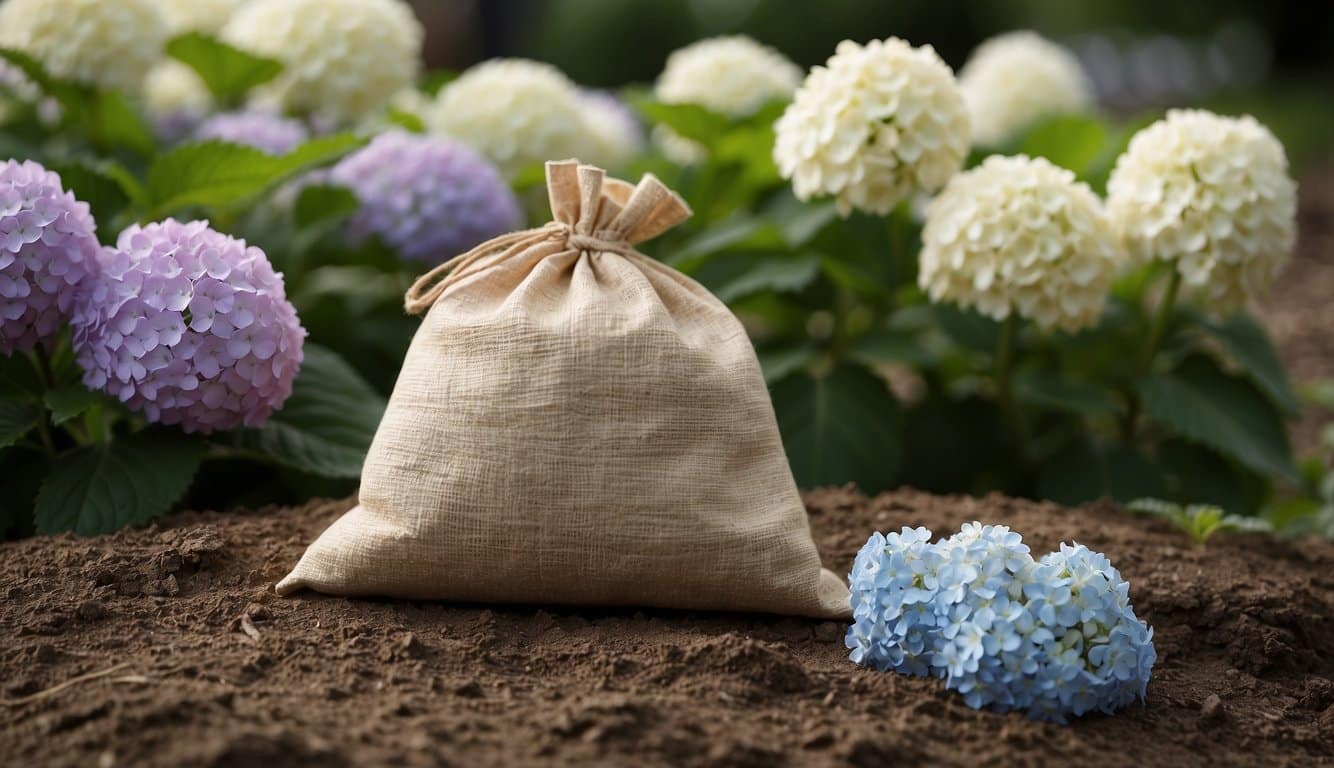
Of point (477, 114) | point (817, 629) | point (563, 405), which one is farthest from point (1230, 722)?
point (477, 114)

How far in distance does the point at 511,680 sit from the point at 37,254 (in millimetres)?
1139

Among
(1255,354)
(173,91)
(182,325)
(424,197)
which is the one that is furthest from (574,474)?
(173,91)

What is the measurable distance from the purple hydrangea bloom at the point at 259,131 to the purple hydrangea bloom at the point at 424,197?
0.15m

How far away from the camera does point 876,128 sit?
8.77ft

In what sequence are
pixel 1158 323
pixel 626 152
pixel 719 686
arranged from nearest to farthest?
pixel 719 686 → pixel 1158 323 → pixel 626 152

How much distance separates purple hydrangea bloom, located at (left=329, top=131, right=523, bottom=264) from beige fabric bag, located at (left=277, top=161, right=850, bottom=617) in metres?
1.20

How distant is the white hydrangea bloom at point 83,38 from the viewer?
10.3 feet

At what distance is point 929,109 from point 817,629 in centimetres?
118

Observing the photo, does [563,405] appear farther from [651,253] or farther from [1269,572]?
[651,253]

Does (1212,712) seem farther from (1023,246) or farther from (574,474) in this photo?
(1023,246)

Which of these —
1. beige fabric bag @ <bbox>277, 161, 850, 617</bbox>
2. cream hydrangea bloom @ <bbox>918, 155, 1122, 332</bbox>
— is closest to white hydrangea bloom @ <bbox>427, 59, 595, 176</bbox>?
cream hydrangea bloom @ <bbox>918, 155, 1122, 332</bbox>

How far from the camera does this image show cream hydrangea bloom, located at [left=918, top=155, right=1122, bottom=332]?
103 inches

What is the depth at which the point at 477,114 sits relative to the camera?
12.0 ft

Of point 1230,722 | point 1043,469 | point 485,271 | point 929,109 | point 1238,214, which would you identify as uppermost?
point 929,109
